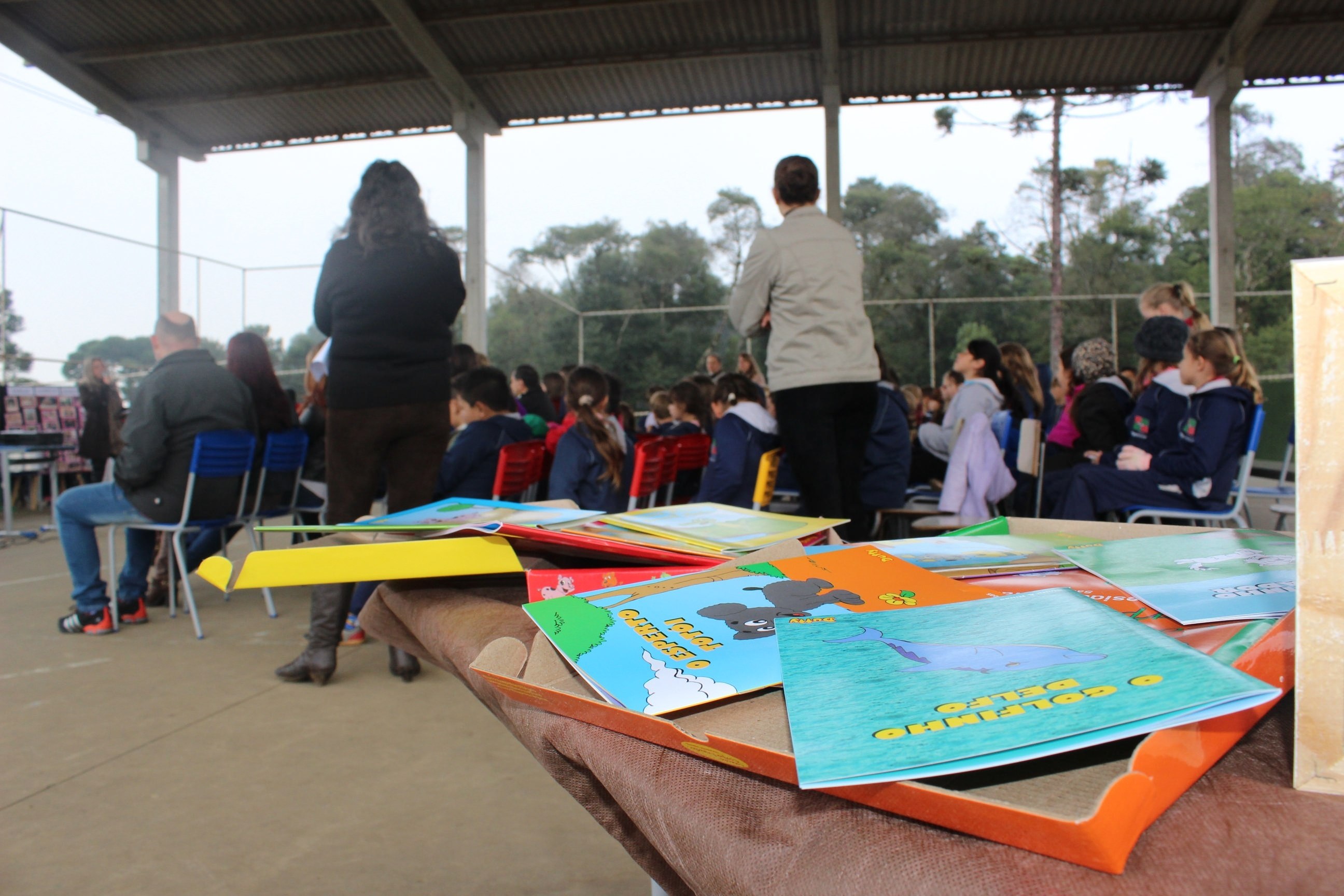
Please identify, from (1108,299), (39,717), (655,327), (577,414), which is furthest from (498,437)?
(1108,299)

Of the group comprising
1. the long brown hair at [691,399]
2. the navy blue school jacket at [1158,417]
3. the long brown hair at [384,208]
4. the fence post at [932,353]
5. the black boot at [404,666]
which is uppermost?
the fence post at [932,353]

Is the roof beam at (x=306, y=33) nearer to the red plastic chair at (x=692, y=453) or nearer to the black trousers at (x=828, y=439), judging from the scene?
the red plastic chair at (x=692, y=453)

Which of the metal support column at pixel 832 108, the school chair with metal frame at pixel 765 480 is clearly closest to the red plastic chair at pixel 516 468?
the school chair with metal frame at pixel 765 480

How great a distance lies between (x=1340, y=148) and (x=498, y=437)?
27.3 m

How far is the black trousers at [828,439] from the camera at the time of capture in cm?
251

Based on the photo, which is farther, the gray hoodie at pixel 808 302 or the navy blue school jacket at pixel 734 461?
the navy blue school jacket at pixel 734 461

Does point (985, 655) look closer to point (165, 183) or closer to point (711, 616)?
point (711, 616)

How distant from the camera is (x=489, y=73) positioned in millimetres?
8227

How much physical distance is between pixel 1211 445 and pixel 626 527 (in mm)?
2769

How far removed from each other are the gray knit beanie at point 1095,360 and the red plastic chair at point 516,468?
2.43m

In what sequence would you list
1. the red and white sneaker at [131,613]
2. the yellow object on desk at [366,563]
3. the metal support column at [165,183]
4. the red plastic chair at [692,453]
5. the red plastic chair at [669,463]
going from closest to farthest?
the yellow object on desk at [366,563], the red and white sneaker at [131,613], the red plastic chair at [669,463], the red plastic chair at [692,453], the metal support column at [165,183]

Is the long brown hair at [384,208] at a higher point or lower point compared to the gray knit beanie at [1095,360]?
higher

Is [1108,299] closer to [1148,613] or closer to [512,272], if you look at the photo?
[512,272]

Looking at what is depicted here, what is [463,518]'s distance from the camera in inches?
28.5
